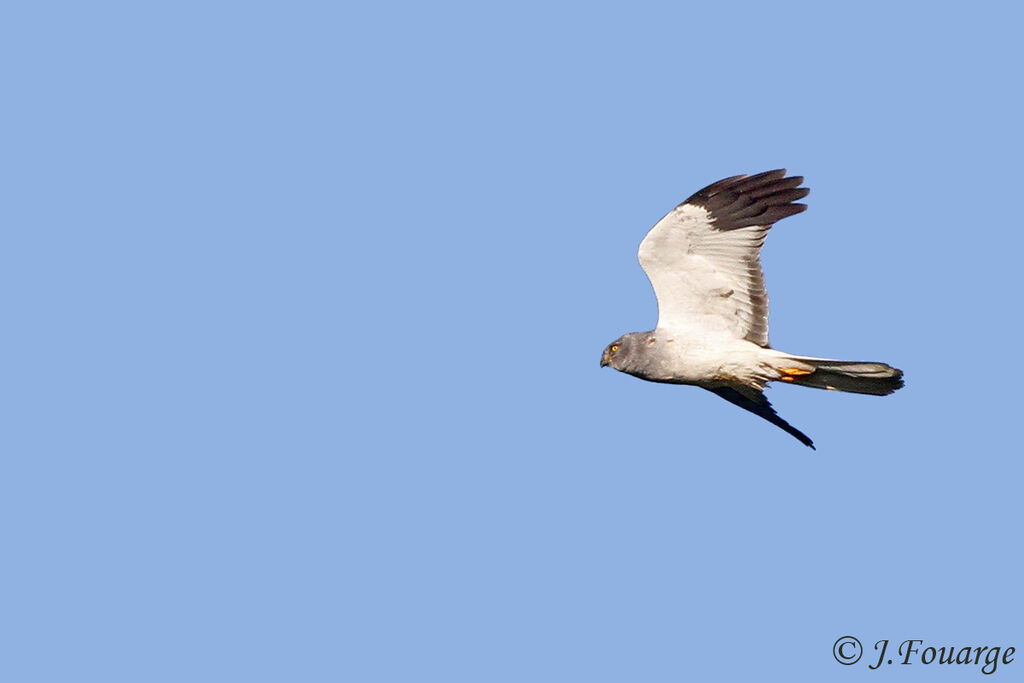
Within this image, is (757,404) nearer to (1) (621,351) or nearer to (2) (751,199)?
(1) (621,351)

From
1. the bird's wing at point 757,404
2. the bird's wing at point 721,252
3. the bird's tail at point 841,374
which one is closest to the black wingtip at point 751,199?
the bird's wing at point 721,252

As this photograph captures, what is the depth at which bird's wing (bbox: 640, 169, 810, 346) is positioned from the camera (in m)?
13.9

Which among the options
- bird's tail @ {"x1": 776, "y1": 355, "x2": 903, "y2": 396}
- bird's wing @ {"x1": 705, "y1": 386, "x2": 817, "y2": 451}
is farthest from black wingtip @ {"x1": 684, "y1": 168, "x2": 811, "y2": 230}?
bird's wing @ {"x1": 705, "y1": 386, "x2": 817, "y2": 451}

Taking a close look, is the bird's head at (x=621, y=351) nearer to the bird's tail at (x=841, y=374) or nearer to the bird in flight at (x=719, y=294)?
the bird in flight at (x=719, y=294)

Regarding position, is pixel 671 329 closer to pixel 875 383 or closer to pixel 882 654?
pixel 875 383

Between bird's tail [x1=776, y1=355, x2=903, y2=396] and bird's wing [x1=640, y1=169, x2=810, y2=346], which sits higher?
bird's wing [x1=640, y1=169, x2=810, y2=346]

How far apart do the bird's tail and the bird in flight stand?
12mm

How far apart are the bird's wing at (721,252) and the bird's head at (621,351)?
54cm

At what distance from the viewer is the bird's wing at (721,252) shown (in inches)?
547

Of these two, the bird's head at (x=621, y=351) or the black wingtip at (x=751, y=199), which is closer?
the black wingtip at (x=751, y=199)

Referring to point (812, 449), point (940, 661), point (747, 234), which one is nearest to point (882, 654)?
point (940, 661)

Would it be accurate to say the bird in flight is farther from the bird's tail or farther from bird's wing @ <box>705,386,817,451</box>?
bird's wing @ <box>705,386,817,451</box>

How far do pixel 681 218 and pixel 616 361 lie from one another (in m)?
1.76

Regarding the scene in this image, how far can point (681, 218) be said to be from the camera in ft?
45.7
